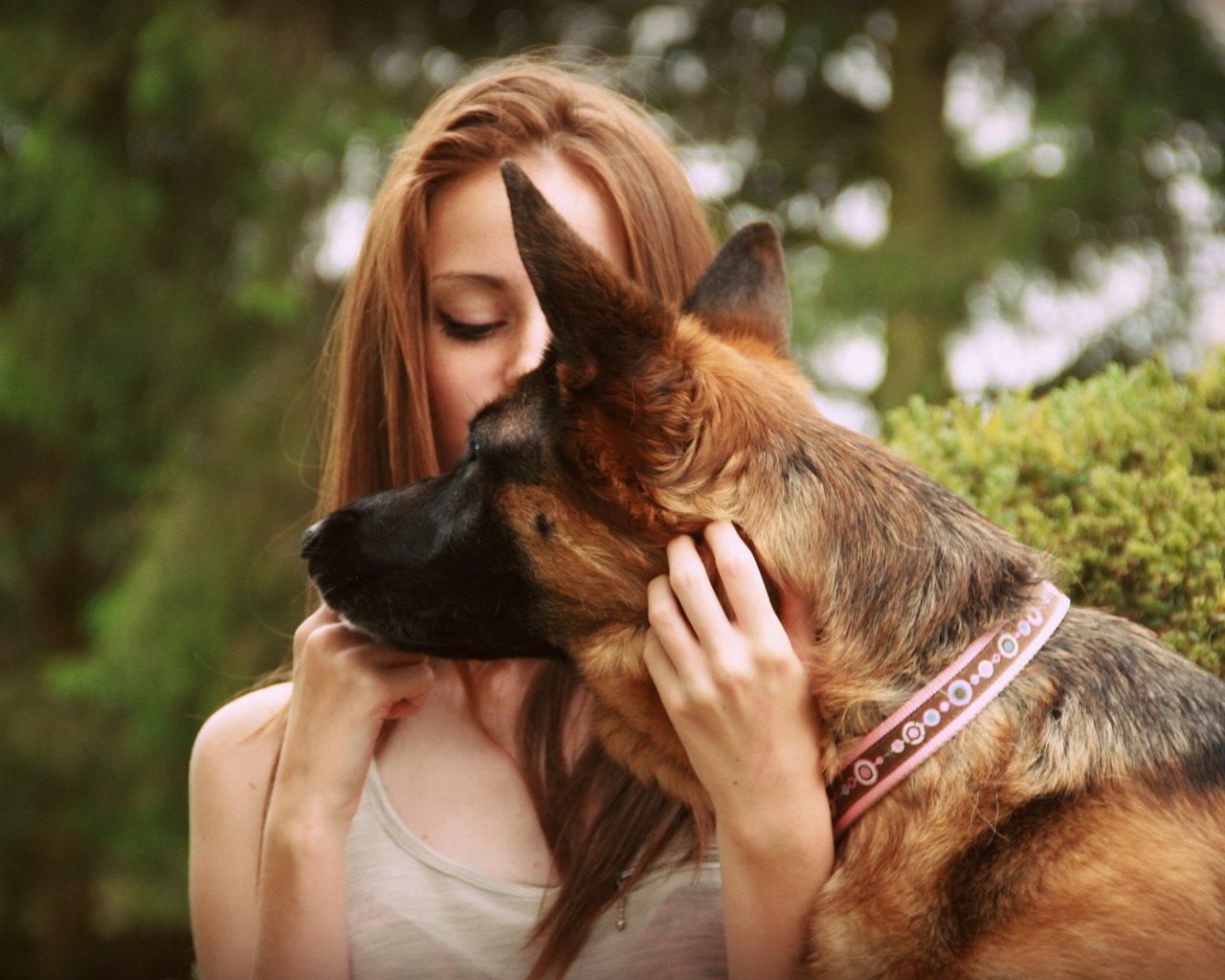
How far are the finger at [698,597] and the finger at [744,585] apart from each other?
36 millimetres

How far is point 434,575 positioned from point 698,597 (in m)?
0.70

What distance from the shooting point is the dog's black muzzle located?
2291 mm

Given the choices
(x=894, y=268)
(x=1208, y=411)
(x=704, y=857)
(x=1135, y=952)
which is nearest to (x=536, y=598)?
(x=704, y=857)

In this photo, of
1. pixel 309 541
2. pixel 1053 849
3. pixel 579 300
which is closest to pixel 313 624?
pixel 309 541

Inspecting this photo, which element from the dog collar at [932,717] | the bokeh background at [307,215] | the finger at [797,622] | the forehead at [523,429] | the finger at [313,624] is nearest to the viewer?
the dog collar at [932,717]

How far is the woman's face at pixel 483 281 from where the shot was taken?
9.18ft

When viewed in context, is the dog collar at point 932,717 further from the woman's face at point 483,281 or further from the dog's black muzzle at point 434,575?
the woman's face at point 483,281

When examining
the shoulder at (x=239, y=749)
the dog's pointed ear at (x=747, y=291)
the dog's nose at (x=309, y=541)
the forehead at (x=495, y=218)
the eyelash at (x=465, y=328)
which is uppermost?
the forehead at (x=495, y=218)

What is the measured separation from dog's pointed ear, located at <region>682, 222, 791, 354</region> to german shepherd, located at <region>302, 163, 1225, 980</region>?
278mm

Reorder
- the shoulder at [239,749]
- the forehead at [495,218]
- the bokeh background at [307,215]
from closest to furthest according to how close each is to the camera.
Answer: the shoulder at [239,749] → the forehead at [495,218] → the bokeh background at [307,215]

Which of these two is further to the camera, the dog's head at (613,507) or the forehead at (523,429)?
the forehead at (523,429)

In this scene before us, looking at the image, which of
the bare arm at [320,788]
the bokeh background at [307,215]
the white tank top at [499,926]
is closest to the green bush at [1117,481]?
the white tank top at [499,926]

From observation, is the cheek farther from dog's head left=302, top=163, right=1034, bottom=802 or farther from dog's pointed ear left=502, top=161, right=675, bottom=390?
dog's pointed ear left=502, top=161, right=675, bottom=390

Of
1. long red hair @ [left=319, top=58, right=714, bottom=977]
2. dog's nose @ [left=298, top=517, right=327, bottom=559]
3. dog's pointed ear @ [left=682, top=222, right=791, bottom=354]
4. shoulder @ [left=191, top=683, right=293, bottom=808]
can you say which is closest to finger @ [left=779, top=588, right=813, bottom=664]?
long red hair @ [left=319, top=58, right=714, bottom=977]
